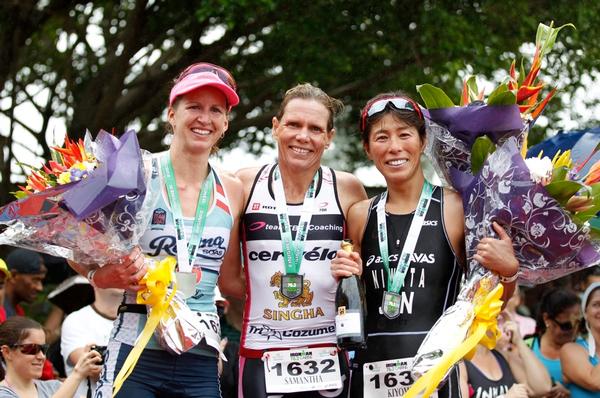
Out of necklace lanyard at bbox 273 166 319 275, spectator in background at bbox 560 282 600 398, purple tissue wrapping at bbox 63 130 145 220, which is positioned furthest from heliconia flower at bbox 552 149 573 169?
spectator in background at bbox 560 282 600 398

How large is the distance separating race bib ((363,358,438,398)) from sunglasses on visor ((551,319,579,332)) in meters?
3.30

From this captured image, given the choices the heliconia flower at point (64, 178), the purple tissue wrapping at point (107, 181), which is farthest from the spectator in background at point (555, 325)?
the heliconia flower at point (64, 178)

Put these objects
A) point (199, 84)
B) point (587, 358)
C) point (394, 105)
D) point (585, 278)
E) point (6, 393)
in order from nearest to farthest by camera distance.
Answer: point (199, 84) → point (394, 105) → point (6, 393) → point (587, 358) → point (585, 278)

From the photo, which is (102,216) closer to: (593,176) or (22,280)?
Result: (593,176)

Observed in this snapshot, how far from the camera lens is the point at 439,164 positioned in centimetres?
495

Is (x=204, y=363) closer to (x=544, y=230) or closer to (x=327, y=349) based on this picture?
(x=327, y=349)

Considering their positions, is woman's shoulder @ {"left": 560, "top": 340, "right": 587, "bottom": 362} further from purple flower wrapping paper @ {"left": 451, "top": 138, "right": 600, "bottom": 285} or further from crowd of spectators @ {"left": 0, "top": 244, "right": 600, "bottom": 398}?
purple flower wrapping paper @ {"left": 451, "top": 138, "right": 600, "bottom": 285}

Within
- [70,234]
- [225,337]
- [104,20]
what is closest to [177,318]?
[70,234]

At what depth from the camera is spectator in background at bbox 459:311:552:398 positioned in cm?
668

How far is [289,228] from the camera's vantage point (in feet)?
16.5

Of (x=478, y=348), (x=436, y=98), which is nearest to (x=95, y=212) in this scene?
(x=436, y=98)

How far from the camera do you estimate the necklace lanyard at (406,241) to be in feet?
15.7

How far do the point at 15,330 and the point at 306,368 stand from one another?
2.10 metres

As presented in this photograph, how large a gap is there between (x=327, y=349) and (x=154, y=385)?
3.02 ft
